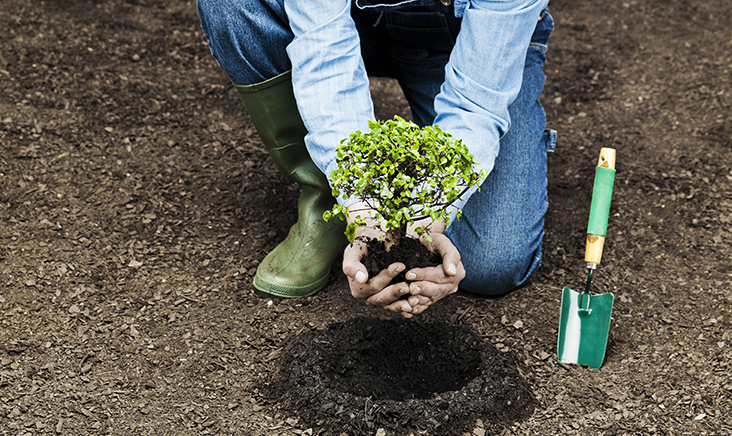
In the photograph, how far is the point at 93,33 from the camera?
349 cm

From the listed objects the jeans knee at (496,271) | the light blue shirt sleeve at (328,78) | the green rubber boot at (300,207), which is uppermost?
the light blue shirt sleeve at (328,78)

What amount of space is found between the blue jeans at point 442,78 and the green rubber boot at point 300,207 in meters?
0.08

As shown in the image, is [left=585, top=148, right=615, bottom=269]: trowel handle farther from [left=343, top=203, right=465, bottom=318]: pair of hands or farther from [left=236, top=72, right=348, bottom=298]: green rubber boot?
[left=236, top=72, right=348, bottom=298]: green rubber boot

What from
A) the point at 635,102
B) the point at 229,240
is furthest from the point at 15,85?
the point at 635,102

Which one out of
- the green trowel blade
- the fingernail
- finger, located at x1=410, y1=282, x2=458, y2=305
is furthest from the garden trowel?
the fingernail

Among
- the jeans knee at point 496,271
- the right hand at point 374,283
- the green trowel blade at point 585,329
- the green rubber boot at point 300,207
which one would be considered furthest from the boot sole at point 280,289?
the green trowel blade at point 585,329

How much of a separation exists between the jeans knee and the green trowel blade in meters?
0.24

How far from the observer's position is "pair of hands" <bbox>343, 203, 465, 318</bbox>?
1617mm

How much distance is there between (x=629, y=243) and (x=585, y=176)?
475 millimetres

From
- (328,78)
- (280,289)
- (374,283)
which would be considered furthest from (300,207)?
(374,283)

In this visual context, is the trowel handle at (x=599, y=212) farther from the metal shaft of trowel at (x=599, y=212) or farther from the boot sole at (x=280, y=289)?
the boot sole at (x=280, y=289)

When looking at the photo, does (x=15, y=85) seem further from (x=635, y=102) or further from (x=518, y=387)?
(x=635, y=102)

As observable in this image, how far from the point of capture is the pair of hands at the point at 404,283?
162 cm

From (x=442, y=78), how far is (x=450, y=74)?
0.51 meters
